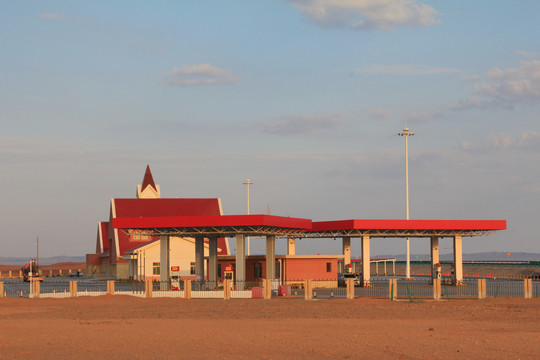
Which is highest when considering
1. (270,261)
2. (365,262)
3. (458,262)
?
(270,261)

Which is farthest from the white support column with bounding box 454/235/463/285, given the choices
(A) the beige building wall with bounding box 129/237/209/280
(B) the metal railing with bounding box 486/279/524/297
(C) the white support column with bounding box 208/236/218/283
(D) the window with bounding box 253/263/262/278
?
(A) the beige building wall with bounding box 129/237/209/280

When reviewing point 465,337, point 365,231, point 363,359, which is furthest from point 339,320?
point 365,231

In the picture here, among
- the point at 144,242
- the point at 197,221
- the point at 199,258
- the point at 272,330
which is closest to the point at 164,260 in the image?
the point at 199,258

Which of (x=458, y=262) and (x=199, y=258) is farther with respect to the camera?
(x=458, y=262)

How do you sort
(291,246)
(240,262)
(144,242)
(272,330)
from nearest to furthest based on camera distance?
1. (272,330)
2. (240,262)
3. (291,246)
4. (144,242)

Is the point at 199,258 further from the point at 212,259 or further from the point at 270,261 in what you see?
the point at 270,261

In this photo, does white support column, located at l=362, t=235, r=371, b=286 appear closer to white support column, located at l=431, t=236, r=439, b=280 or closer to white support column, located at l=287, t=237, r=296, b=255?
white support column, located at l=431, t=236, r=439, b=280

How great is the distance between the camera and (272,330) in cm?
2789

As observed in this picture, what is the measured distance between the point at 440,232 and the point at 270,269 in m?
19.2

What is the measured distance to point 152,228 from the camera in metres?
61.7

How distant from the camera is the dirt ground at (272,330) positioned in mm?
21906

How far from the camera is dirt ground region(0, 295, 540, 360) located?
71.9ft

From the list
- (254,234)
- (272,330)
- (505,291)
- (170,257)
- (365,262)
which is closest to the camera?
(272,330)

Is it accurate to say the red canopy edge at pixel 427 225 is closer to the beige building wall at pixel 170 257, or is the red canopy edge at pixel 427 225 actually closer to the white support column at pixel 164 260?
the white support column at pixel 164 260
